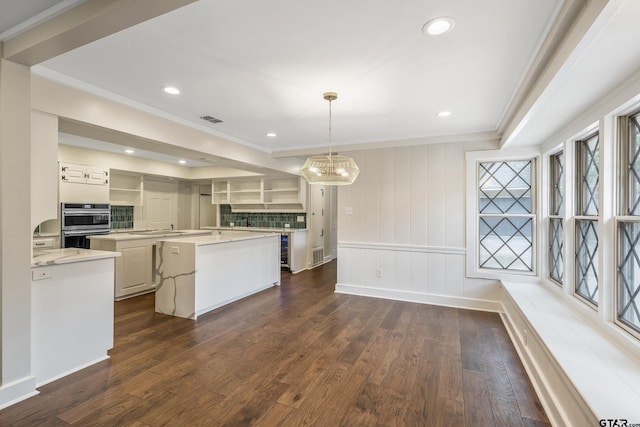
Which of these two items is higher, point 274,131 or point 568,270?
point 274,131

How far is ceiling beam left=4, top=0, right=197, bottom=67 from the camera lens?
1335 mm

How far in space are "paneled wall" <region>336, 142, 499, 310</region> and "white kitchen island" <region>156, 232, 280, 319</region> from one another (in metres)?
1.60

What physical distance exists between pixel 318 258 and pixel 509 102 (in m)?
5.09

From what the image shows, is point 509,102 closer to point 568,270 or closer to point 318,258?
point 568,270

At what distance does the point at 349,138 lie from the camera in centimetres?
435

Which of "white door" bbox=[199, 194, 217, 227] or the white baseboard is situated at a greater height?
"white door" bbox=[199, 194, 217, 227]

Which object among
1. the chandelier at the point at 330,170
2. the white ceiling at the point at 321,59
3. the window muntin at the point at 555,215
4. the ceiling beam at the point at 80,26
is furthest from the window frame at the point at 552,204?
the ceiling beam at the point at 80,26

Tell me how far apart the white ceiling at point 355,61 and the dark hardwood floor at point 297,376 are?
213cm

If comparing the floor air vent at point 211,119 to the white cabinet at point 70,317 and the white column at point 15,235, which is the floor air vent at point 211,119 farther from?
the white cabinet at point 70,317

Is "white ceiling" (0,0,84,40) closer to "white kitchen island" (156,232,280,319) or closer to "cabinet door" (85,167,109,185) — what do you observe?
"white kitchen island" (156,232,280,319)

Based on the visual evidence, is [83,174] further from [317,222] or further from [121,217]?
[317,222]

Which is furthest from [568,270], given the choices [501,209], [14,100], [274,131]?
[14,100]

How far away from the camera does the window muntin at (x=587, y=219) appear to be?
94.6 inches

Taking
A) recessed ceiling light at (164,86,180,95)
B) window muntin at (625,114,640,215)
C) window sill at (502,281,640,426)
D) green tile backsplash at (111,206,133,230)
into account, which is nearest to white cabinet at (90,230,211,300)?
green tile backsplash at (111,206,133,230)
